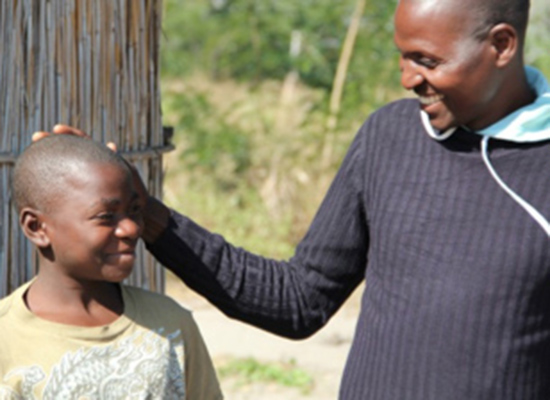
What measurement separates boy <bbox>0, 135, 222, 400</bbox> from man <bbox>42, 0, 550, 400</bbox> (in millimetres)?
463

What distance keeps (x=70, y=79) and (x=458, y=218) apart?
3.65 ft

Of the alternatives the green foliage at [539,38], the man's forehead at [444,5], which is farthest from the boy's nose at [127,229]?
the green foliage at [539,38]

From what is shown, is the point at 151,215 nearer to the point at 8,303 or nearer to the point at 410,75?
the point at 8,303

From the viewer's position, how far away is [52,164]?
2219 mm

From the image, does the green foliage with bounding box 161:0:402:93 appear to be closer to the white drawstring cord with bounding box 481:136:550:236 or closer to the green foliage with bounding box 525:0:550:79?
the green foliage with bounding box 525:0:550:79

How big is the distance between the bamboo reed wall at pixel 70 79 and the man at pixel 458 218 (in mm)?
791

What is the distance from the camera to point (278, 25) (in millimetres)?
8562

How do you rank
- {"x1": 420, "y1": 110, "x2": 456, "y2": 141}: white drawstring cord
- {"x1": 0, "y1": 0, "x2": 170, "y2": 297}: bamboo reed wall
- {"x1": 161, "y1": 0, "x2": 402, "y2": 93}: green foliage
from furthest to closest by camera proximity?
{"x1": 161, "y1": 0, "x2": 402, "y2": 93}: green foliage
{"x1": 0, "y1": 0, "x2": 170, "y2": 297}: bamboo reed wall
{"x1": 420, "y1": 110, "x2": 456, "y2": 141}: white drawstring cord

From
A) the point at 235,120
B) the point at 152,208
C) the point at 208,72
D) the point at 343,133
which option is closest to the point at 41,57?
the point at 152,208

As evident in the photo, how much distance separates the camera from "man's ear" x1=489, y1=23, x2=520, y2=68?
6.95 feet

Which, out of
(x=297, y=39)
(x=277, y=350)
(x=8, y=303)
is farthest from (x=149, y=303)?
(x=297, y=39)

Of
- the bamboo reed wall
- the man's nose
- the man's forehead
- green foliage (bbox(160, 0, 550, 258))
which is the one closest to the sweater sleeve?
the man's nose

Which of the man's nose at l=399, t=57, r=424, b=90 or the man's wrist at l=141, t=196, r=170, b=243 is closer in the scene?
the man's nose at l=399, t=57, r=424, b=90

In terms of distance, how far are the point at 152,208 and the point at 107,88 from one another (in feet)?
1.92
